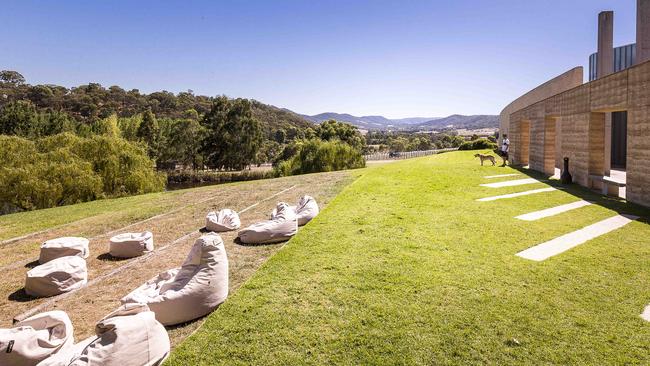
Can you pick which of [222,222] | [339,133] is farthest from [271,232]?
[339,133]

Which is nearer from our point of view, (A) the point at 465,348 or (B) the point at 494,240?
(A) the point at 465,348

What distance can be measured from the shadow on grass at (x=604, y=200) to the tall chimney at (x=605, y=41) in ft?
23.5

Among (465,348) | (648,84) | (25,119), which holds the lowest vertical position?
(465,348)

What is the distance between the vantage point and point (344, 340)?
11.6ft

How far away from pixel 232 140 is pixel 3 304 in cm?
4173

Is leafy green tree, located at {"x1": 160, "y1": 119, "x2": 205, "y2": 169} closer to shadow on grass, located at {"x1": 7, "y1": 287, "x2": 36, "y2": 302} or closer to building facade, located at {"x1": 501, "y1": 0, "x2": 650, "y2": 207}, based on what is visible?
building facade, located at {"x1": 501, "y1": 0, "x2": 650, "y2": 207}

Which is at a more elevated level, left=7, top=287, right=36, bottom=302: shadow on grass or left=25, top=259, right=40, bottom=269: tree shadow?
left=25, top=259, right=40, bottom=269: tree shadow

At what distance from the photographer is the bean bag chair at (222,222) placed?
25.9 feet

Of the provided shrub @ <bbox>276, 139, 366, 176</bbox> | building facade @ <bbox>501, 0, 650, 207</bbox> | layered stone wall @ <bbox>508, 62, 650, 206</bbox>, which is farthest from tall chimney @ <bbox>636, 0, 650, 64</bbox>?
shrub @ <bbox>276, 139, 366, 176</bbox>

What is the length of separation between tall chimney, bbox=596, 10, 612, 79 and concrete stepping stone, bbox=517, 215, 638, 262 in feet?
39.2

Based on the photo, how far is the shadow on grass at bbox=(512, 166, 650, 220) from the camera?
813 centimetres

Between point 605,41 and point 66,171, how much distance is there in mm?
24240

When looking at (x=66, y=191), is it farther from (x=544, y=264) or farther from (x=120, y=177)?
(x=544, y=264)

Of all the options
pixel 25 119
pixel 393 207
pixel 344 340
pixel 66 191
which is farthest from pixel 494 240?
pixel 25 119
